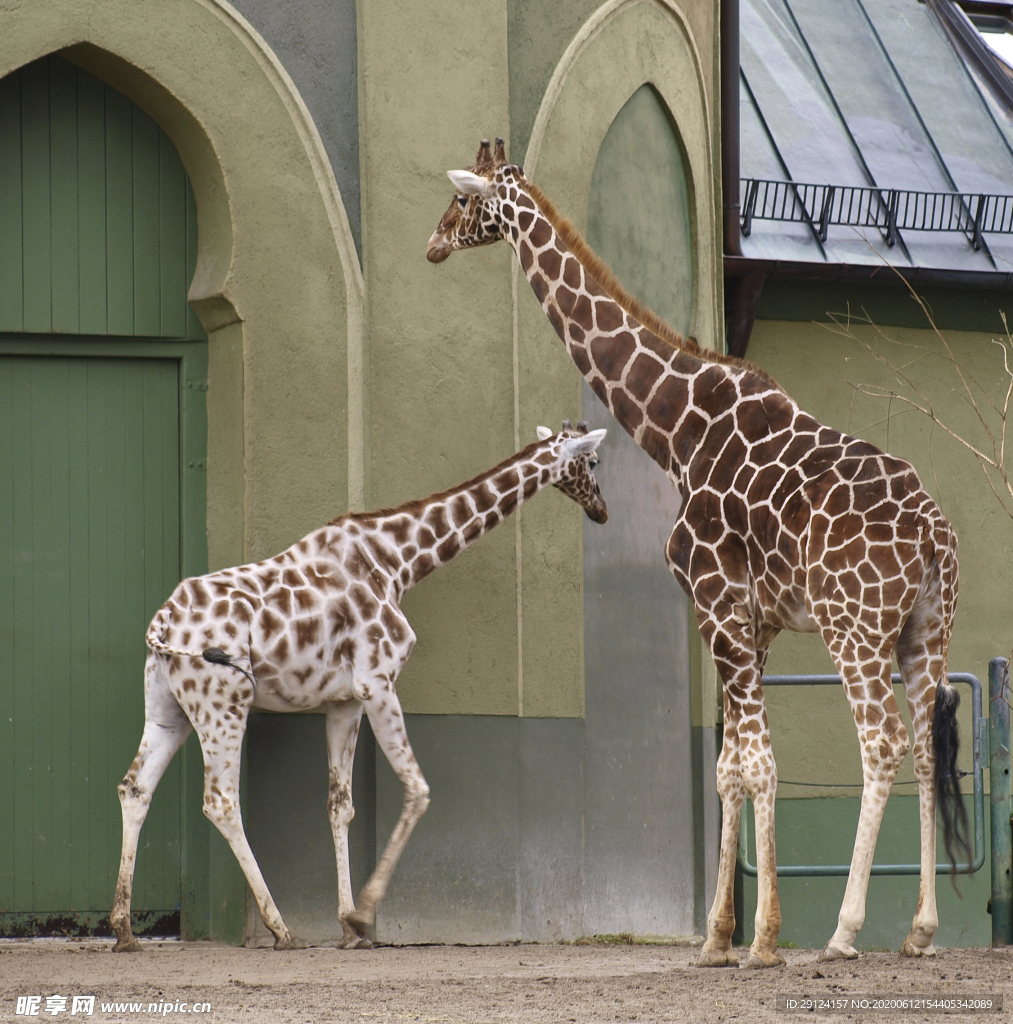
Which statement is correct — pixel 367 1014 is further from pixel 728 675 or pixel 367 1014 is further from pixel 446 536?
pixel 446 536

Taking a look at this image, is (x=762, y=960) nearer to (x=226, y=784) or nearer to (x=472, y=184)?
(x=226, y=784)

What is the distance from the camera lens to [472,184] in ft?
23.6

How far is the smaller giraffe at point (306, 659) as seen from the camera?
21.7ft

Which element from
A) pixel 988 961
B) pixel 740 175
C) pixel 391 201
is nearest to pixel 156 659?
pixel 391 201

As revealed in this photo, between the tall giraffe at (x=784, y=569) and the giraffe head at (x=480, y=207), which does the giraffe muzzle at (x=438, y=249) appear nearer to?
the giraffe head at (x=480, y=207)

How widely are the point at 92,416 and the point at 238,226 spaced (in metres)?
1.18

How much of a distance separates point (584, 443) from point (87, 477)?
243 cm

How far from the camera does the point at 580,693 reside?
7.93 meters

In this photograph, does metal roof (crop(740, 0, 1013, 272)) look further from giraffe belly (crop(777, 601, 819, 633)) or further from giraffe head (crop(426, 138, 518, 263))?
A: giraffe belly (crop(777, 601, 819, 633))

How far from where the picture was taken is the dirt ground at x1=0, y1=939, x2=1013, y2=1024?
5043 millimetres

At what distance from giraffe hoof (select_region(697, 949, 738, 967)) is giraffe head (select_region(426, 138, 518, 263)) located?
3304 millimetres

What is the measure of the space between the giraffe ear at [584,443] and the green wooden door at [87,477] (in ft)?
5.88

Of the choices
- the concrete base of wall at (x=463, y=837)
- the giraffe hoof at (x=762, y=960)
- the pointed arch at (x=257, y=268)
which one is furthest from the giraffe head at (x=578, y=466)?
the giraffe hoof at (x=762, y=960)

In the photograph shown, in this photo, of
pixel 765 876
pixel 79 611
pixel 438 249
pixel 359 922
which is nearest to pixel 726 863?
pixel 765 876
